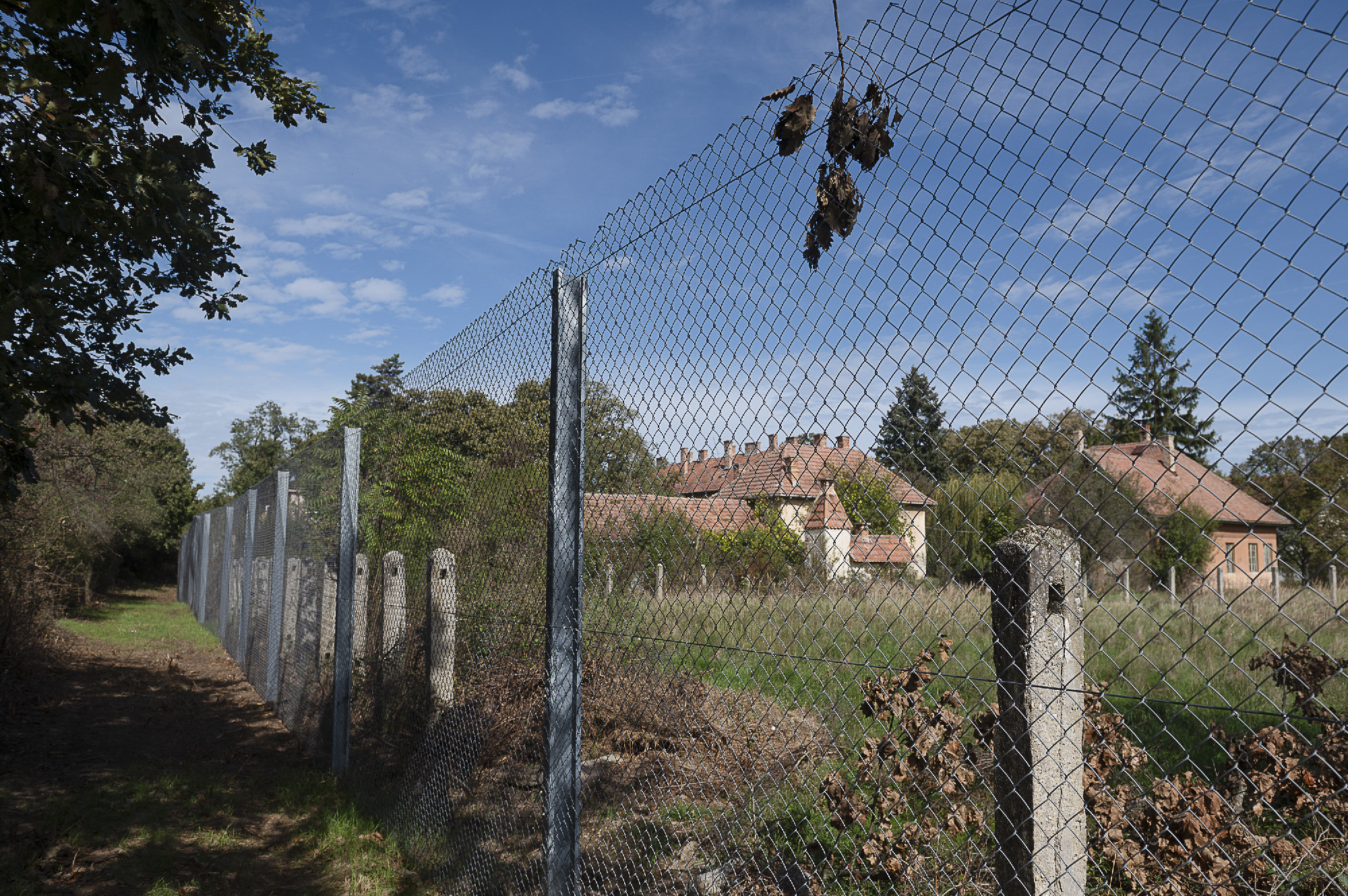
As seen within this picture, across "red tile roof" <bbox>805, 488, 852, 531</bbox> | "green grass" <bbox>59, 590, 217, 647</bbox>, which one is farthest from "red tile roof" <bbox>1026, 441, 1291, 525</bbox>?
"green grass" <bbox>59, 590, 217, 647</bbox>

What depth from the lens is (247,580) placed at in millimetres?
11031

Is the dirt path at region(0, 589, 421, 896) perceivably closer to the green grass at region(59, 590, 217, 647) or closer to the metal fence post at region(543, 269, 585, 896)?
the metal fence post at region(543, 269, 585, 896)

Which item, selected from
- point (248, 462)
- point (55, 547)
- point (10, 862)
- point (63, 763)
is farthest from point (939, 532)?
point (248, 462)

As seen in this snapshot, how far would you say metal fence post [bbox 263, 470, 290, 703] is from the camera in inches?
340

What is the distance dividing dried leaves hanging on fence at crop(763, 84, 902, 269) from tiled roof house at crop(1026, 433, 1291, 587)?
90 cm

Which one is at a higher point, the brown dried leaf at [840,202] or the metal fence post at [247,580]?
the brown dried leaf at [840,202]

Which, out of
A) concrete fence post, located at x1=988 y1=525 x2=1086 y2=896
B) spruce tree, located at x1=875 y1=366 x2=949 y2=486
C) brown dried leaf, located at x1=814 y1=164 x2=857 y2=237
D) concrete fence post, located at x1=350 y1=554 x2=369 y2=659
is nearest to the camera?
concrete fence post, located at x1=988 y1=525 x2=1086 y2=896

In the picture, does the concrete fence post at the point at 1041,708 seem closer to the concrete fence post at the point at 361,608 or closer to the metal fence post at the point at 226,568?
the concrete fence post at the point at 361,608

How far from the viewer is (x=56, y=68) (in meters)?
3.68

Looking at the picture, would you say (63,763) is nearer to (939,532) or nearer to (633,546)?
(633,546)

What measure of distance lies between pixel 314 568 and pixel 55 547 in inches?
412

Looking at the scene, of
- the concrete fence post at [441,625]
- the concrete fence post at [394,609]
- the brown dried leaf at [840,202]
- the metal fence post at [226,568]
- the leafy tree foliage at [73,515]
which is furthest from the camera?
the metal fence post at [226,568]

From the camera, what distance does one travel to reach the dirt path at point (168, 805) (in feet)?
15.5

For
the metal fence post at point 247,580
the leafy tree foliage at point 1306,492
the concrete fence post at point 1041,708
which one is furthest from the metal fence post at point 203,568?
the leafy tree foliage at point 1306,492
